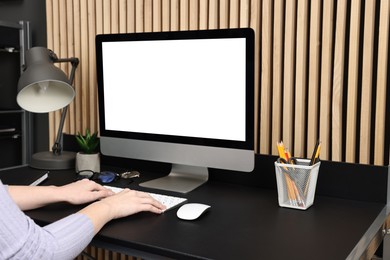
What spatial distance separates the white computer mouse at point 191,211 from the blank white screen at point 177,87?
26cm

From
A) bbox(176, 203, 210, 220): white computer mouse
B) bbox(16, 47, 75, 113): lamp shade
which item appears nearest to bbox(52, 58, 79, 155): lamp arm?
bbox(16, 47, 75, 113): lamp shade

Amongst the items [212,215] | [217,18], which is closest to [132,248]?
[212,215]

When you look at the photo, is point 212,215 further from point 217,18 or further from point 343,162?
point 217,18

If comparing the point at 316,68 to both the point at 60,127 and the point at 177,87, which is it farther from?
the point at 60,127

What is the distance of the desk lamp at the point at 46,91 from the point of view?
160cm

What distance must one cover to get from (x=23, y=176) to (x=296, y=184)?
994 mm

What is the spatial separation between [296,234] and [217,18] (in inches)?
34.2

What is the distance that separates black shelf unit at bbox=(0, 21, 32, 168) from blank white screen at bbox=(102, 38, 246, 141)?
1.11 metres

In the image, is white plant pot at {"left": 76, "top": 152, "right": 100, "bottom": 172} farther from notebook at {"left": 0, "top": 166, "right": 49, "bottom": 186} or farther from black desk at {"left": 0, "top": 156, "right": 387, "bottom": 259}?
black desk at {"left": 0, "top": 156, "right": 387, "bottom": 259}

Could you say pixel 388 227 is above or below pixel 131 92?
below

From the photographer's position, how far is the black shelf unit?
2.54 metres

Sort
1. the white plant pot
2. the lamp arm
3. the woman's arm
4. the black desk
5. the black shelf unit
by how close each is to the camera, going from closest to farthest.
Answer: the black desk, the woman's arm, the white plant pot, the lamp arm, the black shelf unit

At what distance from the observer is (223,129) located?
55.0 inches

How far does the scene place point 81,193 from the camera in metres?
1.30
